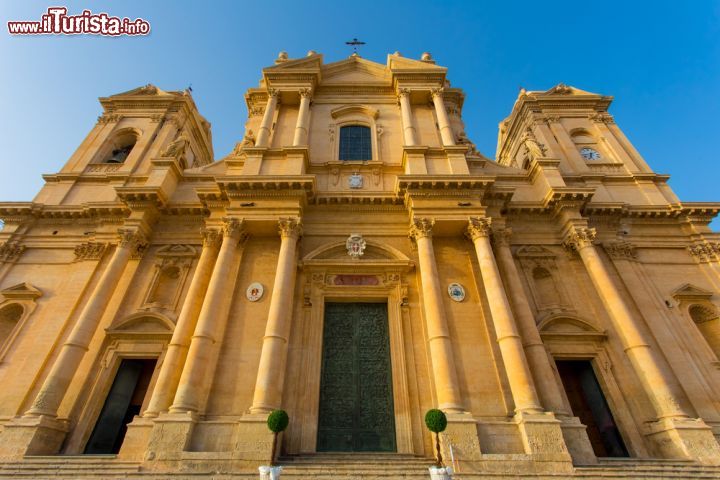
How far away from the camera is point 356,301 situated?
13.5m

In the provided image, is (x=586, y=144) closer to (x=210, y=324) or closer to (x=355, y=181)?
(x=355, y=181)

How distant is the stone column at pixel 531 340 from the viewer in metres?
10.7

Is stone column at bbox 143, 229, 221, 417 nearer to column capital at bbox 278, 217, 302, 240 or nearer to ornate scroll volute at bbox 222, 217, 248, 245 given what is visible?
ornate scroll volute at bbox 222, 217, 248, 245

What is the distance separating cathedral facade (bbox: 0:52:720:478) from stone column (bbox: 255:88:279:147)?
5.2 inches

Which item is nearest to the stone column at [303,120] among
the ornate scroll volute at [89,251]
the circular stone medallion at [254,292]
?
the circular stone medallion at [254,292]

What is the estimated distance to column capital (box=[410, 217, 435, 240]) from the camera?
43.1 feet

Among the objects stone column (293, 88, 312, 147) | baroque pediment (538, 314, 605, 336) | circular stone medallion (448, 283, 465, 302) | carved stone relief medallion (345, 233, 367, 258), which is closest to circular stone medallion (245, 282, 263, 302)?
carved stone relief medallion (345, 233, 367, 258)

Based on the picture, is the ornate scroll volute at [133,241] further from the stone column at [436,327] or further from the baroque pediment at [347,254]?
the stone column at [436,327]

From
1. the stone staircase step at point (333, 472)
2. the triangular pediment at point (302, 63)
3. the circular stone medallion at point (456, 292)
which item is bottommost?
the stone staircase step at point (333, 472)

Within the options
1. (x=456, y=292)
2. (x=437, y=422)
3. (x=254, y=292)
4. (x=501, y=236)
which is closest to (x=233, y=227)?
(x=254, y=292)

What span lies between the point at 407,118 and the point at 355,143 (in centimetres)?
272

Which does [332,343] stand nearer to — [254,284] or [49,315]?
[254,284]

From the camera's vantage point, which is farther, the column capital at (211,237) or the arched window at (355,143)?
the arched window at (355,143)

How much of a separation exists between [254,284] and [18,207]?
11649 mm
